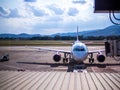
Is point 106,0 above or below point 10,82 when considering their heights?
above

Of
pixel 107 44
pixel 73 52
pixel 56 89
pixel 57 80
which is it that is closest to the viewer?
pixel 107 44

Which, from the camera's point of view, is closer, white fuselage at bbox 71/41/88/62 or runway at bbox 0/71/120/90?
runway at bbox 0/71/120/90

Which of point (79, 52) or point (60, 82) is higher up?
point (79, 52)

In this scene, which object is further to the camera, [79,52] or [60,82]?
[79,52]

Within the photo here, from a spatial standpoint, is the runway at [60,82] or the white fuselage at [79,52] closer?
the runway at [60,82]

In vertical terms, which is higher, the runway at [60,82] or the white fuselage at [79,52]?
the white fuselage at [79,52]

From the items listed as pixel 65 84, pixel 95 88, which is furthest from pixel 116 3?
pixel 65 84

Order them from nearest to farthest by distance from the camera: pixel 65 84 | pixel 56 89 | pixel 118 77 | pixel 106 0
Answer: pixel 106 0 < pixel 56 89 < pixel 65 84 < pixel 118 77

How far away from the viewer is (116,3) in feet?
48.7

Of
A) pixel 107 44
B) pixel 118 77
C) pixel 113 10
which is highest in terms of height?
pixel 113 10

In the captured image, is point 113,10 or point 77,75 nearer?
point 113,10

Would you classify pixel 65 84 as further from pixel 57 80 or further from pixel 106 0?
pixel 106 0

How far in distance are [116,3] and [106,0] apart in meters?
0.63

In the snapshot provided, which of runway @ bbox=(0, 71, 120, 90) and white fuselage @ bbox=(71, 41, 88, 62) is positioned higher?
white fuselage @ bbox=(71, 41, 88, 62)
